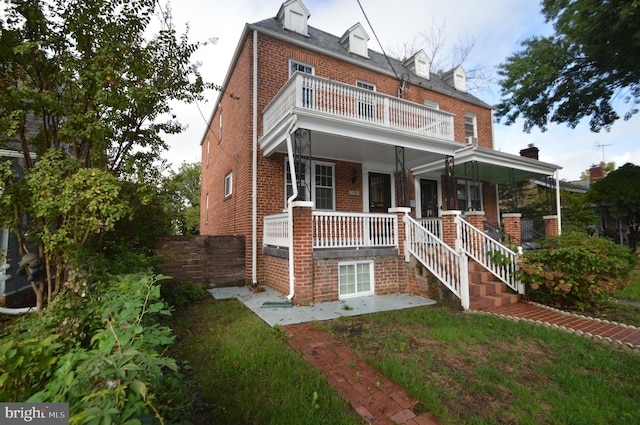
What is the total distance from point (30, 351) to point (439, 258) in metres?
6.31

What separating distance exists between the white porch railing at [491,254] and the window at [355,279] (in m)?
2.39

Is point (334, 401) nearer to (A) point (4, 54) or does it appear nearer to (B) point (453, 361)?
(B) point (453, 361)

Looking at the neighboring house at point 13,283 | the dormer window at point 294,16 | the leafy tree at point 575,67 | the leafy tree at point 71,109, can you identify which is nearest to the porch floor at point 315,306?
the leafy tree at point 71,109

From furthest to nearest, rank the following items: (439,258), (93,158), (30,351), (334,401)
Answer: (439,258)
(93,158)
(334,401)
(30,351)

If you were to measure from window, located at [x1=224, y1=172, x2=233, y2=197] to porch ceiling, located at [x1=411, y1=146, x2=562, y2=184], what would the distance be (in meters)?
6.92

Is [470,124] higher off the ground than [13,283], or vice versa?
[470,124]

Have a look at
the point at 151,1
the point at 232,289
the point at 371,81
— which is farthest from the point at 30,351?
the point at 371,81

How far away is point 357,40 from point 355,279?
9.70 metres

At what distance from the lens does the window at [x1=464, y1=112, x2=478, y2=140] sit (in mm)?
13242

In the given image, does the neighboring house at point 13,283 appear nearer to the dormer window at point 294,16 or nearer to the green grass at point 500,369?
the green grass at point 500,369

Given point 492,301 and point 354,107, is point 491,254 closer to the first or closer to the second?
point 492,301

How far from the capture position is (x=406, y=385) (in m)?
2.84

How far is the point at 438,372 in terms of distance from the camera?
314 cm

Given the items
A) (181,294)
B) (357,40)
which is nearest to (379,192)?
(357,40)
